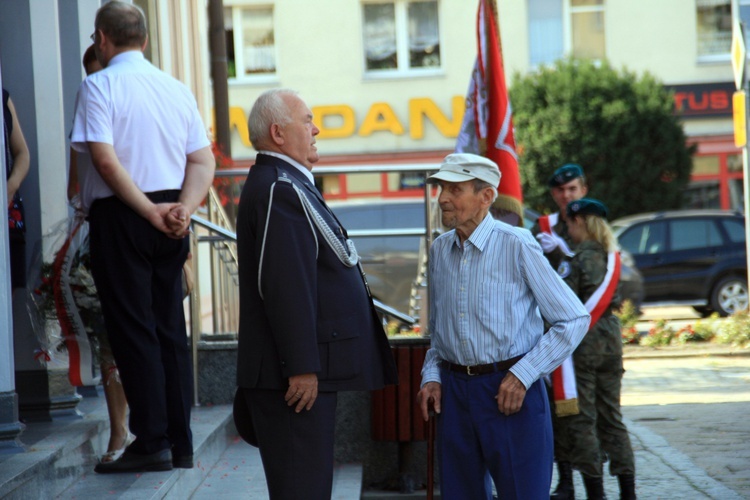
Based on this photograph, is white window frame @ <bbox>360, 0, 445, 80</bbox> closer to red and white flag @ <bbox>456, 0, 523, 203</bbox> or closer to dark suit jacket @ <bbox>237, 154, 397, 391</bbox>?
→ red and white flag @ <bbox>456, 0, 523, 203</bbox>

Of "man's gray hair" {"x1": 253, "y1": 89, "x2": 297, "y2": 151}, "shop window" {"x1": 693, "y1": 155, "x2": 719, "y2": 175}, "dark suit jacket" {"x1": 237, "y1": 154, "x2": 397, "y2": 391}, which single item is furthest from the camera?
"shop window" {"x1": 693, "y1": 155, "x2": 719, "y2": 175}

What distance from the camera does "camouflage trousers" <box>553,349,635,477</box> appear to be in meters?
6.19

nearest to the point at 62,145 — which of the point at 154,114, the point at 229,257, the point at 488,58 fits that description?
the point at 154,114

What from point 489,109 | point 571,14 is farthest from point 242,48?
point 489,109

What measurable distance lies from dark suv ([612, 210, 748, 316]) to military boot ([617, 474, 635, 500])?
1217 centimetres

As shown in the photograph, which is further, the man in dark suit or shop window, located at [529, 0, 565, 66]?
shop window, located at [529, 0, 565, 66]

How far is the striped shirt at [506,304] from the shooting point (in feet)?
12.7

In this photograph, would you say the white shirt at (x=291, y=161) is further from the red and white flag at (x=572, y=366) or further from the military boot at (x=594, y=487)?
the military boot at (x=594, y=487)

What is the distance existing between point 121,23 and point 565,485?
375cm

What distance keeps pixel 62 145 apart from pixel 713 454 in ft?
15.8

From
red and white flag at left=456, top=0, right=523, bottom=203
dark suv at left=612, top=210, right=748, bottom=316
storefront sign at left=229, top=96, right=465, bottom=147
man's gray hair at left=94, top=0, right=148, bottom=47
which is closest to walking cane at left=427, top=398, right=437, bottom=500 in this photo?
man's gray hair at left=94, top=0, right=148, bottom=47

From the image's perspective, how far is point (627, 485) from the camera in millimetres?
6312

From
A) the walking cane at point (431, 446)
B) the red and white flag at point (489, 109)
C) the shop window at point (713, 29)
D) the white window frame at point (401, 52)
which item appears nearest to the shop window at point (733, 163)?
the shop window at point (713, 29)

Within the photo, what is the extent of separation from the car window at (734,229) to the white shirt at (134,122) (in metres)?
15.2
